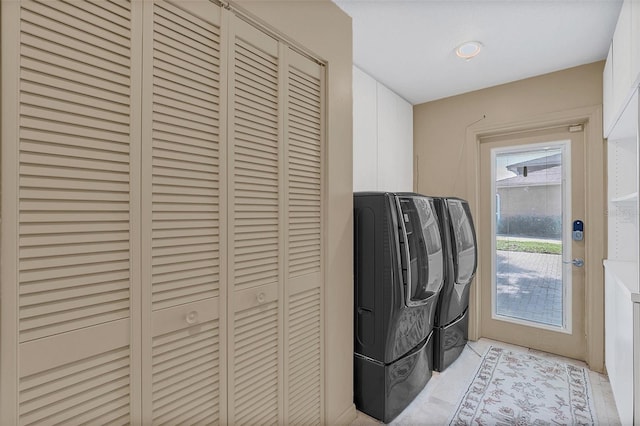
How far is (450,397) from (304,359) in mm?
1250

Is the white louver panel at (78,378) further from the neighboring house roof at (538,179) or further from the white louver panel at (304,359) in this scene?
the neighboring house roof at (538,179)

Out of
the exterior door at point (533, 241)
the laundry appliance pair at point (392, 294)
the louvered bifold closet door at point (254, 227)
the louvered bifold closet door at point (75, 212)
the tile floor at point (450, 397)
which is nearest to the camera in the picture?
the louvered bifold closet door at point (75, 212)

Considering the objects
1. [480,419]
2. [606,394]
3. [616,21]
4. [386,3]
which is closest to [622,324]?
[606,394]

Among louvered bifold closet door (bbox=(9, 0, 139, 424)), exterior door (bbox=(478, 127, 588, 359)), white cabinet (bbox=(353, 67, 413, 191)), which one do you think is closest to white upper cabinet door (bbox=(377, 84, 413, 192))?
white cabinet (bbox=(353, 67, 413, 191))

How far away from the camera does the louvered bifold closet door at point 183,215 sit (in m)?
0.94

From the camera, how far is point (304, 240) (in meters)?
1.49

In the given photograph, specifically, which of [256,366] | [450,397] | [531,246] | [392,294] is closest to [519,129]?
[531,246]

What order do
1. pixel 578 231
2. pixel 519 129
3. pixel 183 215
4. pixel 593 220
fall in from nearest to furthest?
pixel 183 215 < pixel 593 220 < pixel 578 231 < pixel 519 129

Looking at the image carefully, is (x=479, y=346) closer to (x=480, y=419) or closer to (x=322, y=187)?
(x=480, y=419)

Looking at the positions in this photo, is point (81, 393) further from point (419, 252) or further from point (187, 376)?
point (419, 252)

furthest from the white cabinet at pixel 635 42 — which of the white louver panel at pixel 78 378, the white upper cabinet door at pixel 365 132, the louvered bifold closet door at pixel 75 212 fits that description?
the white louver panel at pixel 78 378

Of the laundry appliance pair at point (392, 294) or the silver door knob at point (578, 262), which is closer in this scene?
the laundry appliance pair at point (392, 294)

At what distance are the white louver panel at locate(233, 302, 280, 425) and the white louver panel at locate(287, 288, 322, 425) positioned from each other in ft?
0.30

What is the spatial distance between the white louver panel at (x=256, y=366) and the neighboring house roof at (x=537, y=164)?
2.66 m
